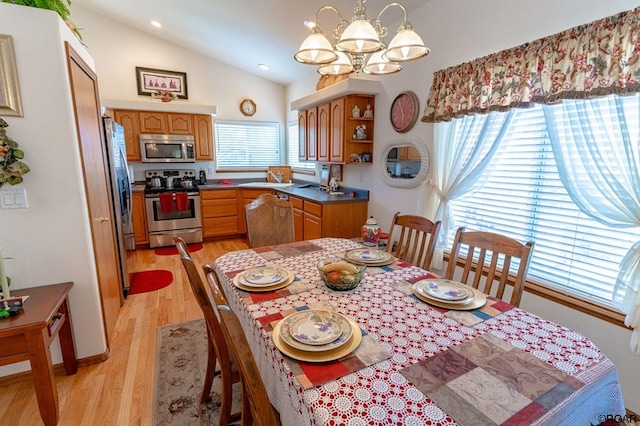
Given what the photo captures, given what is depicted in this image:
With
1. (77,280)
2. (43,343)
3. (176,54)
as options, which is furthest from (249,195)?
(43,343)

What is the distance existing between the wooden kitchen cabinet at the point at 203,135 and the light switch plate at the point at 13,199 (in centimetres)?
334

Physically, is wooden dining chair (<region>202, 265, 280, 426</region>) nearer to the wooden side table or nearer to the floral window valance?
the wooden side table

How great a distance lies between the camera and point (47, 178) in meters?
1.79

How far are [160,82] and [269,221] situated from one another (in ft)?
12.4

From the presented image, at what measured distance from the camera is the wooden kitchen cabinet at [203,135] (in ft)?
16.0

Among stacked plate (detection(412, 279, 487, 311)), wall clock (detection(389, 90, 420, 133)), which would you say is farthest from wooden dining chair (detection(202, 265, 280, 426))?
wall clock (detection(389, 90, 420, 133))

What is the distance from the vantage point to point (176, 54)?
484 cm

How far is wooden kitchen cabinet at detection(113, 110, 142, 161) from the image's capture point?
442 cm

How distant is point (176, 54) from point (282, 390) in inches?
212

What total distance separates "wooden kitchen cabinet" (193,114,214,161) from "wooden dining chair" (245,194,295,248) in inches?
119

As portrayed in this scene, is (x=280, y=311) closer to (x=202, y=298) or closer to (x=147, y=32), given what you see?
(x=202, y=298)

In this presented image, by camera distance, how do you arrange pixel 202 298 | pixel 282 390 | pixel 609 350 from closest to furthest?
pixel 282 390, pixel 202 298, pixel 609 350

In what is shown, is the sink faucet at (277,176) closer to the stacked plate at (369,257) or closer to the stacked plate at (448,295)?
the stacked plate at (369,257)

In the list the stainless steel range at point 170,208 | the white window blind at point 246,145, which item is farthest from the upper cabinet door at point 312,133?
the stainless steel range at point 170,208
